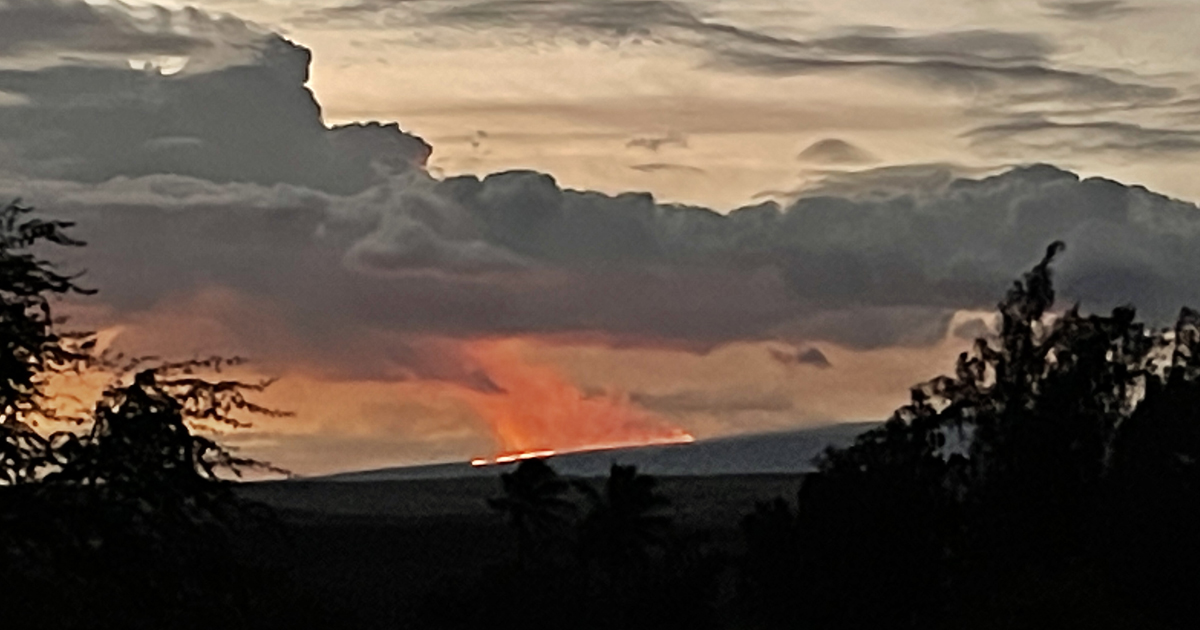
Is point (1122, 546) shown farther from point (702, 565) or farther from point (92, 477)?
point (92, 477)

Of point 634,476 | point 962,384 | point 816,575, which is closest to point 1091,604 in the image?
point 962,384

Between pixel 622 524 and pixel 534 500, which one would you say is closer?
pixel 622 524

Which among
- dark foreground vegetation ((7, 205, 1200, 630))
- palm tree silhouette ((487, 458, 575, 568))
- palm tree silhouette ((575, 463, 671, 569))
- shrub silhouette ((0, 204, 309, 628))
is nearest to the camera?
shrub silhouette ((0, 204, 309, 628))

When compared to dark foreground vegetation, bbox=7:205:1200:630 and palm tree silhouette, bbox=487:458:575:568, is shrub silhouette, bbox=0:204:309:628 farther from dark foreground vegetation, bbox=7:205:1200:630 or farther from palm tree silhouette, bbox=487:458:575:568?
palm tree silhouette, bbox=487:458:575:568

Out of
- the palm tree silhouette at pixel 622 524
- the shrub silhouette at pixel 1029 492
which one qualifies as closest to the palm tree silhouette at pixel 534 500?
the palm tree silhouette at pixel 622 524

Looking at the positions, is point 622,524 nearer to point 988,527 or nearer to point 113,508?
point 988,527

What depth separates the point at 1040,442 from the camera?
77375 mm

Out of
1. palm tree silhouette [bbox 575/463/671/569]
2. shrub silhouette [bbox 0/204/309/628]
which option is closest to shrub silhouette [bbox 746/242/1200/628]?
palm tree silhouette [bbox 575/463/671/569]

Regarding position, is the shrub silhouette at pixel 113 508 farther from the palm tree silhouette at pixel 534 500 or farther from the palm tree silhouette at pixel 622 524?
the palm tree silhouette at pixel 534 500

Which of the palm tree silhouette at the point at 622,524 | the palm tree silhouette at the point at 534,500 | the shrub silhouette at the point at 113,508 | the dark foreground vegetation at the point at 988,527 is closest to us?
the shrub silhouette at the point at 113,508

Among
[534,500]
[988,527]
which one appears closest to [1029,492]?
[988,527]

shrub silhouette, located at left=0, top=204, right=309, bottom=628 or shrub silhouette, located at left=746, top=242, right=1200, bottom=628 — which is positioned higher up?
shrub silhouette, located at left=746, top=242, right=1200, bottom=628

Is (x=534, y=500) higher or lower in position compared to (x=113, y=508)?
higher

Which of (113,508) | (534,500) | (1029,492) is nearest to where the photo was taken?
(113,508)
